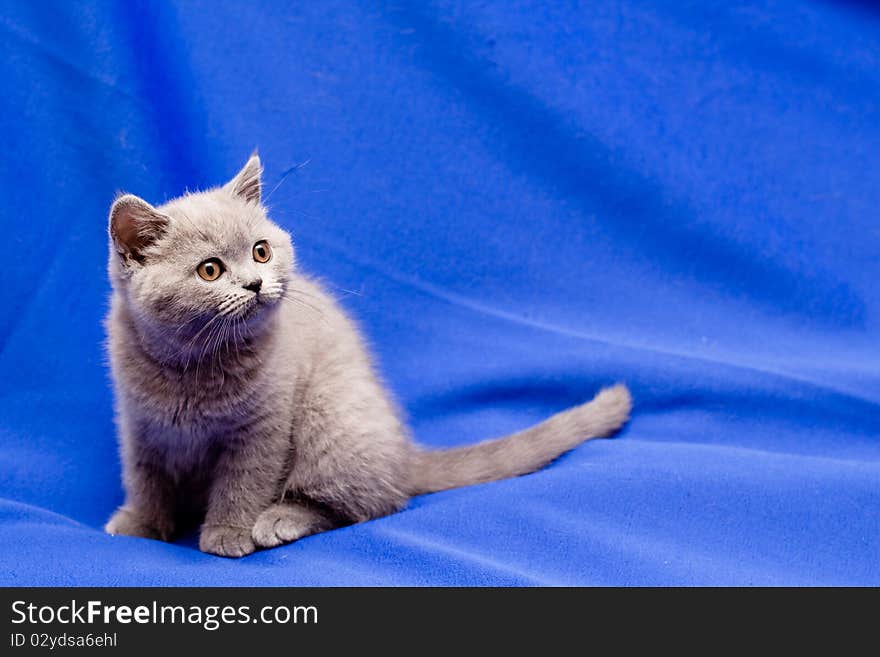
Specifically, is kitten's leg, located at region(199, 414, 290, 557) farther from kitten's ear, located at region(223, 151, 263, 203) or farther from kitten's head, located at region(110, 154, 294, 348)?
kitten's ear, located at region(223, 151, 263, 203)

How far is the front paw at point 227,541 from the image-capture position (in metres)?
1.45

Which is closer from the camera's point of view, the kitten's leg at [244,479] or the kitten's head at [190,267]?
the kitten's head at [190,267]

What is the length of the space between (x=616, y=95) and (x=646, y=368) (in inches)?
25.4

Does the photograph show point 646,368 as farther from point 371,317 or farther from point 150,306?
point 150,306

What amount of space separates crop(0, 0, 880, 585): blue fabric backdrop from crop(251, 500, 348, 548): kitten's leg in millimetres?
190

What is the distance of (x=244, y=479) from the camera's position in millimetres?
1490

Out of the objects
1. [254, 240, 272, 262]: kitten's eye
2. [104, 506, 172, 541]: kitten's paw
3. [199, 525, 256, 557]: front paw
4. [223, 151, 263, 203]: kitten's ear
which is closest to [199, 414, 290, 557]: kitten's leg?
[199, 525, 256, 557]: front paw

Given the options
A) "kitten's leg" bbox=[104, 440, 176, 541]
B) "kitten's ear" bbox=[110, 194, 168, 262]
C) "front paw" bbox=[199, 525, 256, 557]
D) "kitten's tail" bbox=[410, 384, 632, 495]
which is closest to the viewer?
"kitten's ear" bbox=[110, 194, 168, 262]

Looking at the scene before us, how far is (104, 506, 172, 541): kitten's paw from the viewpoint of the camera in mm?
1563

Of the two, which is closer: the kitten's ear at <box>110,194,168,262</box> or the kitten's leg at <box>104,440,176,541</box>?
the kitten's ear at <box>110,194,168,262</box>

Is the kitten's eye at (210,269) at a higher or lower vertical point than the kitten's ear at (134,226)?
lower

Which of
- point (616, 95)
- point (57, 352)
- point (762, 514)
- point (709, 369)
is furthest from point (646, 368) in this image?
point (57, 352)

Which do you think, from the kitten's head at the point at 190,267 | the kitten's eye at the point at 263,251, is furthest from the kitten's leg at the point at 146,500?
the kitten's eye at the point at 263,251

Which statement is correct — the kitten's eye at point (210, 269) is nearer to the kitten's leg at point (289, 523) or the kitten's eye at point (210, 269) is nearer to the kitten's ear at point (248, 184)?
the kitten's ear at point (248, 184)
